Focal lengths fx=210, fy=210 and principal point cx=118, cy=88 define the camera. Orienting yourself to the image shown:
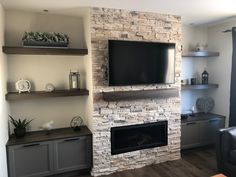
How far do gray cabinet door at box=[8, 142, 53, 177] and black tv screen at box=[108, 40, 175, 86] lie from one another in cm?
→ 134

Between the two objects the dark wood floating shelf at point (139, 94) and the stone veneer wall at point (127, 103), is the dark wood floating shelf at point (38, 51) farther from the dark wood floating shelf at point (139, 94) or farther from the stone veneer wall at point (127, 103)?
the dark wood floating shelf at point (139, 94)

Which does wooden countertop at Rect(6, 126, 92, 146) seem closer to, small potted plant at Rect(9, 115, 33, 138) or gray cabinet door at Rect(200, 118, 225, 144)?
small potted plant at Rect(9, 115, 33, 138)

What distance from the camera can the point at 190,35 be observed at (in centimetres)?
430

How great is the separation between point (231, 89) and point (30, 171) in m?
3.64

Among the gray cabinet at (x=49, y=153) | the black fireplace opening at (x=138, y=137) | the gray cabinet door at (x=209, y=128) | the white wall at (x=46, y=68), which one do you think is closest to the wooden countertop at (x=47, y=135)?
the gray cabinet at (x=49, y=153)

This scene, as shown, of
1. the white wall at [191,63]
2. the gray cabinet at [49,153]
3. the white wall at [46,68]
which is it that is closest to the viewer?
the gray cabinet at [49,153]

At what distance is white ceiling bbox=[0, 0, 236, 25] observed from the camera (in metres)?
2.76

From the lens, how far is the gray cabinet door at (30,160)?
9.30 ft

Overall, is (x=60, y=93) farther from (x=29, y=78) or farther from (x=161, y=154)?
(x=161, y=154)

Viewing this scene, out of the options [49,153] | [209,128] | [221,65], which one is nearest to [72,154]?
[49,153]

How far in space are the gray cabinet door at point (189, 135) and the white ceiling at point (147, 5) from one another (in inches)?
76.5

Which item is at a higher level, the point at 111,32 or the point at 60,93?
the point at 111,32

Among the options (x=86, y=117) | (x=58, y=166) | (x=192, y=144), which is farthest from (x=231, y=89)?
(x=58, y=166)

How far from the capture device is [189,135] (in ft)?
12.8
